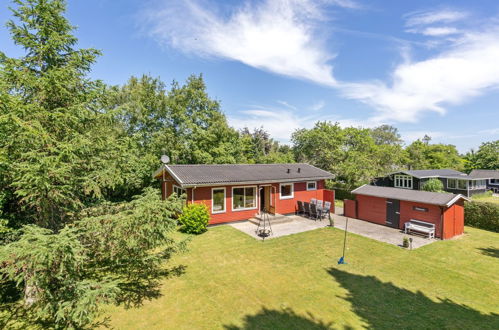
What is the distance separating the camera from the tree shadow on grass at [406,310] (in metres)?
5.81

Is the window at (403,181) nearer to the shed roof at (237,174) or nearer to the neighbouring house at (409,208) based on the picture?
the shed roof at (237,174)

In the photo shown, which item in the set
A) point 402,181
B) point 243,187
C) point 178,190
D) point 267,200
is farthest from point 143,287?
point 402,181

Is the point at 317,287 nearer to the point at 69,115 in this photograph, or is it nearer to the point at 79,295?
the point at 79,295

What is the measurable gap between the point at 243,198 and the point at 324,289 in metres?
9.21

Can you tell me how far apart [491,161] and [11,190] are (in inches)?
2501

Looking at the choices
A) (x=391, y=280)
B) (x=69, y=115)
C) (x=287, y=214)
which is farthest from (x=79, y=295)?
(x=287, y=214)

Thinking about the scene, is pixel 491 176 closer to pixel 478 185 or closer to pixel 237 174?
pixel 478 185

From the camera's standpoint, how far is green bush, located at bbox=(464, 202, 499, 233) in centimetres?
1392

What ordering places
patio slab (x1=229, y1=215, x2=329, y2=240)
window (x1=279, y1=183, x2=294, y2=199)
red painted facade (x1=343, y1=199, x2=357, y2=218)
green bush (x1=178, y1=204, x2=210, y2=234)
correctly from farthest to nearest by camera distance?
window (x1=279, y1=183, x2=294, y2=199), red painted facade (x1=343, y1=199, x2=357, y2=218), patio slab (x1=229, y1=215, x2=329, y2=240), green bush (x1=178, y1=204, x2=210, y2=234)

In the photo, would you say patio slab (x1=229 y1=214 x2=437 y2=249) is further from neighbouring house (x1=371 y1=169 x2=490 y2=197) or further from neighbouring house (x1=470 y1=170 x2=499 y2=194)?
neighbouring house (x1=470 y1=170 x2=499 y2=194)

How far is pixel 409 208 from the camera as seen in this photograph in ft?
43.9

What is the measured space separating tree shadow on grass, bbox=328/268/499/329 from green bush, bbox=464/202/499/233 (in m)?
11.2

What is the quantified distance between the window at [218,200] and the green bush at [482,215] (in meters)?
16.0

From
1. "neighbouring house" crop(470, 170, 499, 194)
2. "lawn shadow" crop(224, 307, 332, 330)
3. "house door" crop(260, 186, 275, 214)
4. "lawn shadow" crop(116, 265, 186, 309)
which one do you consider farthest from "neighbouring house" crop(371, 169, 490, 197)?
"lawn shadow" crop(116, 265, 186, 309)
